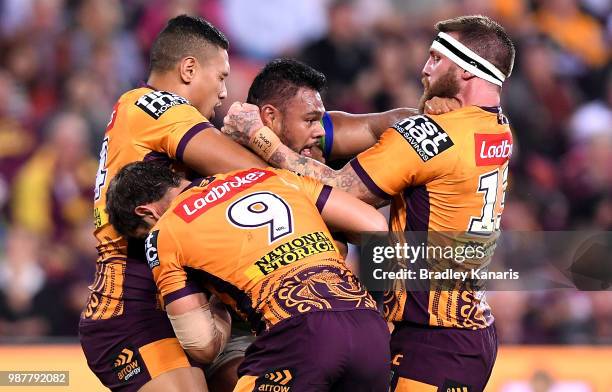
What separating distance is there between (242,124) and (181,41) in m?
0.69

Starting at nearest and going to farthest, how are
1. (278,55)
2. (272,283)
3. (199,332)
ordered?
(272,283)
(199,332)
(278,55)

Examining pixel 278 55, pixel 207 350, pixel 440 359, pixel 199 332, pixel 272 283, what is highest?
pixel 272 283

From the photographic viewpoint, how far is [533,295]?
8.89m

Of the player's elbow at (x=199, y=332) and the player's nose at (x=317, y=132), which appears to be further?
the player's nose at (x=317, y=132)

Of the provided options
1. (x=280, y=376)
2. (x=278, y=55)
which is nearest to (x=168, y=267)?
(x=280, y=376)

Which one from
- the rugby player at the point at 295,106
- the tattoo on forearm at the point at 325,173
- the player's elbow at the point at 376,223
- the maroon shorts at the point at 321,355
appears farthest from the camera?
the rugby player at the point at 295,106

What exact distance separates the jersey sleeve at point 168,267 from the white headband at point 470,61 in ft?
5.75

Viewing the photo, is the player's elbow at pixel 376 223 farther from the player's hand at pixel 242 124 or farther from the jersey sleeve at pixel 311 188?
the player's hand at pixel 242 124

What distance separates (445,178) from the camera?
16.8 ft

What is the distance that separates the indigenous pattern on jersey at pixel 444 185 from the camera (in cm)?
507

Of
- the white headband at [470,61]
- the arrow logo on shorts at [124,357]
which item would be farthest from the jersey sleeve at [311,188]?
the arrow logo on shorts at [124,357]

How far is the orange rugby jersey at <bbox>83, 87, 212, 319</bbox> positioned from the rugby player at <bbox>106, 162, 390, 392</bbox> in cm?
55

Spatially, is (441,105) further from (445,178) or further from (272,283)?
(272,283)

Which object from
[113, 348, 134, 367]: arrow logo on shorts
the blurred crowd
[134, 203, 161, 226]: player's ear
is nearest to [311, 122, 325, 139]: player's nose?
[134, 203, 161, 226]: player's ear
